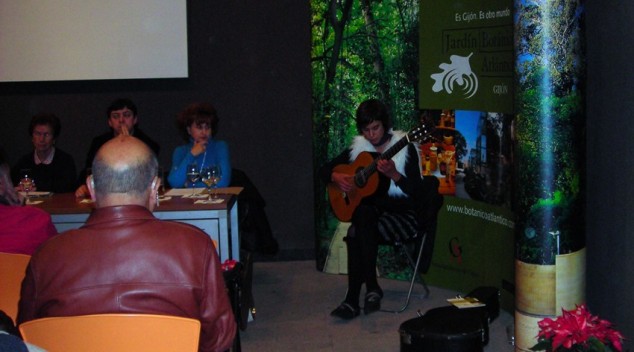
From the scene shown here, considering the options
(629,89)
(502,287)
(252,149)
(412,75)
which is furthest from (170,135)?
(629,89)

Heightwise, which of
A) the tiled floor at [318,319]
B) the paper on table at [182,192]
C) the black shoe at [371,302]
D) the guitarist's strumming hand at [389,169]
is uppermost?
the guitarist's strumming hand at [389,169]

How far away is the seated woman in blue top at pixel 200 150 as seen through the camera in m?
5.92

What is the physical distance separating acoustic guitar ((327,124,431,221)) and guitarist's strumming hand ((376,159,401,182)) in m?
0.09

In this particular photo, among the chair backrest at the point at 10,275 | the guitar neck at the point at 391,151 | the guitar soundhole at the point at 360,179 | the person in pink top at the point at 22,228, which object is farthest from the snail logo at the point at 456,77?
the chair backrest at the point at 10,275

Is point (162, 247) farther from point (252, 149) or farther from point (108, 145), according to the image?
point (252, 149)

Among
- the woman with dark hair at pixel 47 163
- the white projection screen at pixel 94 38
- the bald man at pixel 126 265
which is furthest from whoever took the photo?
the white projection screen at pixel 94 38

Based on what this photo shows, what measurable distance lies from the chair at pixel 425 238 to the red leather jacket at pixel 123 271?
3359 millimetres

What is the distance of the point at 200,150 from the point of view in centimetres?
599

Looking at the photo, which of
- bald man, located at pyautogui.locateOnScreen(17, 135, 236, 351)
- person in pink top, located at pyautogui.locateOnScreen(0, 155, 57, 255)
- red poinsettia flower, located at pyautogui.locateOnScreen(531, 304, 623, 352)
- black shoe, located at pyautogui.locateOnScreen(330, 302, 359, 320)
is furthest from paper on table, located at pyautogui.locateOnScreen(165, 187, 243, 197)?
bald man, located at pyautogui.locateOnScreen(17, 135, 236, 351)

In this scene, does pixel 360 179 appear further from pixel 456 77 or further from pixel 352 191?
pixel 456 77

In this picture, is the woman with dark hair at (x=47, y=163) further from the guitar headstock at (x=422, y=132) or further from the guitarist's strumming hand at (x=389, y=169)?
the guitar headstock at (x=422, y=132)

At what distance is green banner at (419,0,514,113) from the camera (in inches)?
221

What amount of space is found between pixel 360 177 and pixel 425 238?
23.3 inches

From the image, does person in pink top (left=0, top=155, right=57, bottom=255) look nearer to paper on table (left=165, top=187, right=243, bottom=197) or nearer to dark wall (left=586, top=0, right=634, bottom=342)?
paper on table (left=165, top=187, right=243, bottom=197)
